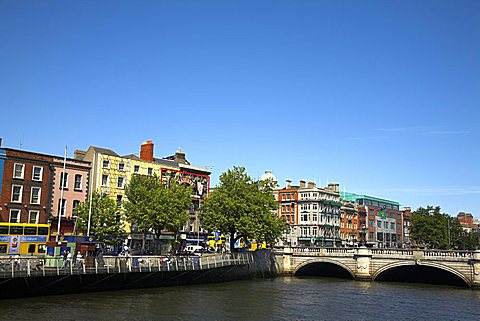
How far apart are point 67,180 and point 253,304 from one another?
35722 mm

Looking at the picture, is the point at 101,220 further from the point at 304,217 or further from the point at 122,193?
the point at 304,217

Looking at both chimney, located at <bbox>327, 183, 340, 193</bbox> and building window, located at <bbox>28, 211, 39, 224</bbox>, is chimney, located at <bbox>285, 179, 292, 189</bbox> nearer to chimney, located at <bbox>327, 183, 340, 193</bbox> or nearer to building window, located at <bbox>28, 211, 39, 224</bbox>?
chimney, located at <bbox>327, 183, 340, 193</bbox>

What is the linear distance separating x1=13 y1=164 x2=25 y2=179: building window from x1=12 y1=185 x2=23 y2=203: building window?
4.32 feet

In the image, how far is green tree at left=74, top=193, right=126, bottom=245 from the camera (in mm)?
59812

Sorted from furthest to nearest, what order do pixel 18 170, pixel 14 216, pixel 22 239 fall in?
pixel 18 170 → pixel 14 216 → pixel 22 239

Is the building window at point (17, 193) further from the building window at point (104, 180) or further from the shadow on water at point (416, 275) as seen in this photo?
the shadow on water at point (416, 275)

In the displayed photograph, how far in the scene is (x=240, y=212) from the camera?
67.4 metres

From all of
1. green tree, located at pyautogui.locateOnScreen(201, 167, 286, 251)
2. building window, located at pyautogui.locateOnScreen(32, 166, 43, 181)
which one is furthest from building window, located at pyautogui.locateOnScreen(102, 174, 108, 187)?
green tree, located at pyautogui.locateOnScreen(201, 167, 286, 251)

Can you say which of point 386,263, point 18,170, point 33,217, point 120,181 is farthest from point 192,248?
point 386,263

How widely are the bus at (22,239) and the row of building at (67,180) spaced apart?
5.63m

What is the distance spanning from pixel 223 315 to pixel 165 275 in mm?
16029

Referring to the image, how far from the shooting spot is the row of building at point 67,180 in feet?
198

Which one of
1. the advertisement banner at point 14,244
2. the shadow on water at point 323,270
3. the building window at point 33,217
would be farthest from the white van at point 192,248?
the advertisement banner at point 14,244

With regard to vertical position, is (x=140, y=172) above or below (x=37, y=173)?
above
